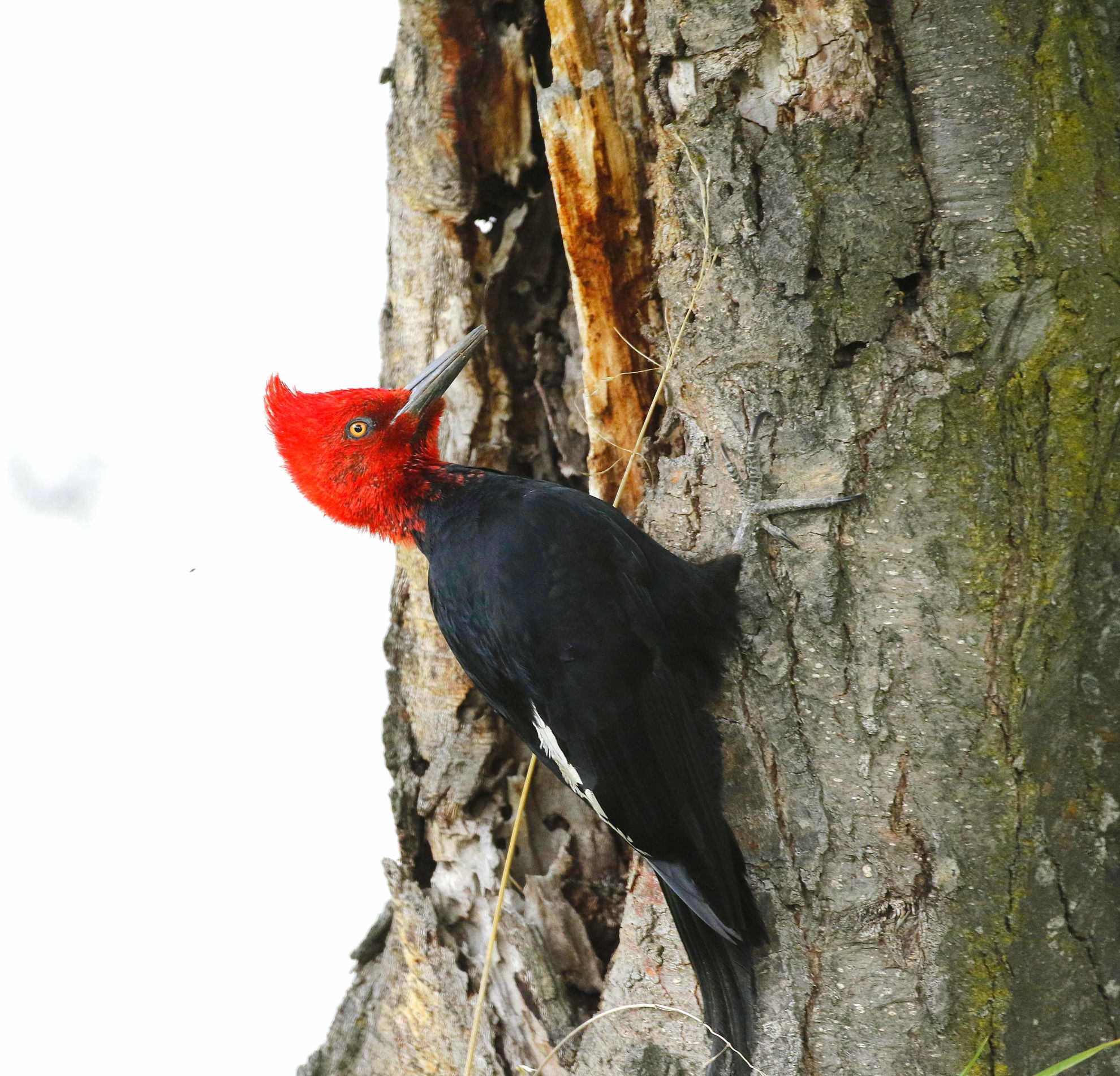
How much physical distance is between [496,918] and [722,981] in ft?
1.46

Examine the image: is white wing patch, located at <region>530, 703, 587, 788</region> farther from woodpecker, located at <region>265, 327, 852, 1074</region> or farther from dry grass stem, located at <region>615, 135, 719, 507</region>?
dry grass stem, located at <region>615, 135, 719, 507</region>

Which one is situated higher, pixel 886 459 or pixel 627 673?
pixel 886 459

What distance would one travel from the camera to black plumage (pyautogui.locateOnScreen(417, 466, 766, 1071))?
1.48 meters

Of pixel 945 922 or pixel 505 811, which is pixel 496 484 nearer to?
pixel 505 811

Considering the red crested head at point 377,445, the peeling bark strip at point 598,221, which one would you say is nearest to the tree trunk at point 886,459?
the peeling bark strip at point 598,221

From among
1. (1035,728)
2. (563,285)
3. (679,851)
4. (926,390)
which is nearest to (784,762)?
(679,851)

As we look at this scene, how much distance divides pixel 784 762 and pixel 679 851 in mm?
212

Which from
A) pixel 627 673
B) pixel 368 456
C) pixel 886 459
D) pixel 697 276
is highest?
pixel 697 276

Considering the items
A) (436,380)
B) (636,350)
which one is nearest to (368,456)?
(436,380)

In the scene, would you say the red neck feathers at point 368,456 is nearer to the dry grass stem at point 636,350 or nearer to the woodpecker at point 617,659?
the woodpecker at point 617,659

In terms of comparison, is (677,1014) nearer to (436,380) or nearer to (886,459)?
(886,459)

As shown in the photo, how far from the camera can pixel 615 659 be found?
1.54m

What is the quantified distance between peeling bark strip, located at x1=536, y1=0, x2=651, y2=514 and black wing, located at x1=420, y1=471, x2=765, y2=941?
0.74ft

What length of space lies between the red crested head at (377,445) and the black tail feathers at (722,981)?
2.76 feet
